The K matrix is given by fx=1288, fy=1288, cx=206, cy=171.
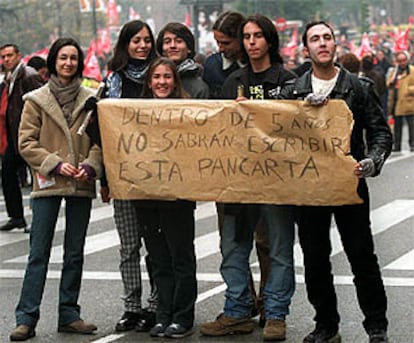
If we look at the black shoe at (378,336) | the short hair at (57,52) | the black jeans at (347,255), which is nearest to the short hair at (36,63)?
the short hair at (57,52)

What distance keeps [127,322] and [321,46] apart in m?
2.16

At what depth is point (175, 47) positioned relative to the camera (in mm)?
8109

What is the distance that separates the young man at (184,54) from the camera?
7988 millimetres

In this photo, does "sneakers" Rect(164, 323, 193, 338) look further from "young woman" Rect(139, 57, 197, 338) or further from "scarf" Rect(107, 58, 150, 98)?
"scarf" Rect(107, 58, 150, 98)

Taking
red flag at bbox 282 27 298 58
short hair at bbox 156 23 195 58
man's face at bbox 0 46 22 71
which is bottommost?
red flag at bbox 282 27 298 58

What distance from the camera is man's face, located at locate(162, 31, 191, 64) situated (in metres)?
8.11

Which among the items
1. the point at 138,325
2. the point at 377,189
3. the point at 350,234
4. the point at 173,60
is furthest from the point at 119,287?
the point at 377,189

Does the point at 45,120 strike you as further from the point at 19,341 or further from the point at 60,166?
the point at 19,341

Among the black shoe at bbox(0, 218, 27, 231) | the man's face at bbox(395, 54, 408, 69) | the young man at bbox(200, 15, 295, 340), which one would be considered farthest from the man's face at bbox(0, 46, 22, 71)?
the man's face at bbox(395, 54, 408, 69)

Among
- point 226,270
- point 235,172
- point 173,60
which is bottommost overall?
point 226,270

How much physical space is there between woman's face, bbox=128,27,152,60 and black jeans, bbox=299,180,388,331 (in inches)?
58.8

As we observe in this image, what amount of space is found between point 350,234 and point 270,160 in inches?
25.8

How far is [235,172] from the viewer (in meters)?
7.57

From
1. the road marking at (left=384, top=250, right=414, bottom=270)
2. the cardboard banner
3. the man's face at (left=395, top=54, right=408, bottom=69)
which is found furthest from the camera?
the man's face at (left=395, top=54, right=408, bottom=69)
